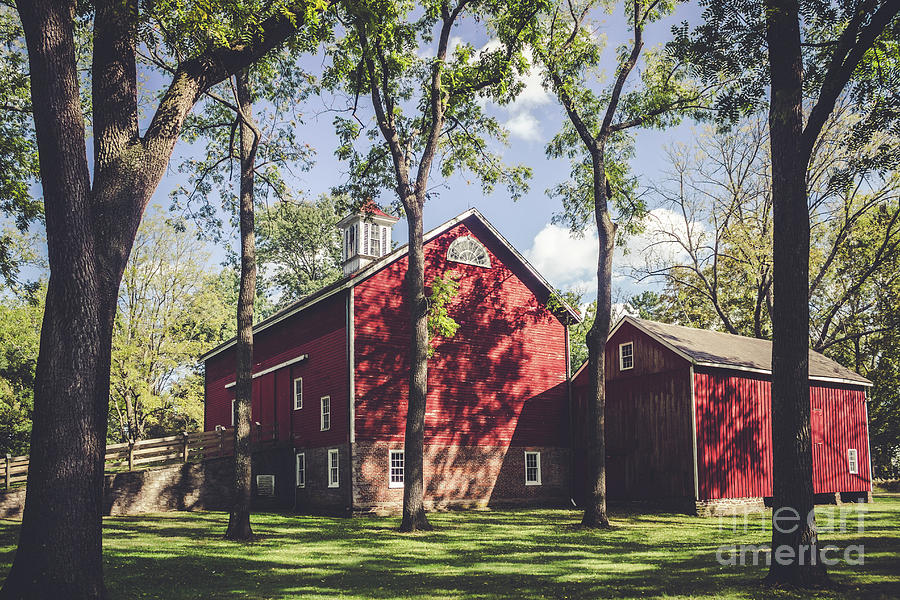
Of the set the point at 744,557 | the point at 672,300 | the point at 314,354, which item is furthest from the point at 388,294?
the point at 672,300

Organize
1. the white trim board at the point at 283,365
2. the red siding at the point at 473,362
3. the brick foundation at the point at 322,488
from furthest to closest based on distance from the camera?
the white trim board at the point at 283,365, the red siding at the point at 473,362, the brick foundation at the point at 322,488

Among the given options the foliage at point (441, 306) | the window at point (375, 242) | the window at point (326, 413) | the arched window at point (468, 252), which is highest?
the window at point (375, 242)

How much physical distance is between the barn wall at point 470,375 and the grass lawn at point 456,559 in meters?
3.85

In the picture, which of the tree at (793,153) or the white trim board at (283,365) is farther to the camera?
the white trim board at (283,365)

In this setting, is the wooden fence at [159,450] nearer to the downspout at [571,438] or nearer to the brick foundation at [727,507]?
the downspout at [571,438]

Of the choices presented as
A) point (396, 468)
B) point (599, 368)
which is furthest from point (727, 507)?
point (396, 468)

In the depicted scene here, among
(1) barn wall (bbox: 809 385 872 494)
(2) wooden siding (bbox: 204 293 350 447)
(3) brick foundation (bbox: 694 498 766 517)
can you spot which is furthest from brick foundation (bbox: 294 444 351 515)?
(1) barn wall (bbox: 809 385 872 494)

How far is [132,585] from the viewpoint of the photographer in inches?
432

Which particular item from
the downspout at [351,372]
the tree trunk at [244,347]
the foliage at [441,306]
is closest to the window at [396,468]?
the downspout at [351,372]

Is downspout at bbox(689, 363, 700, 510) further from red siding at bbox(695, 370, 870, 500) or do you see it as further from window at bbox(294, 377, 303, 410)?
window at bbox(294, 377, 303, 410)

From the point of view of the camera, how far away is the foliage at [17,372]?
3634 cm

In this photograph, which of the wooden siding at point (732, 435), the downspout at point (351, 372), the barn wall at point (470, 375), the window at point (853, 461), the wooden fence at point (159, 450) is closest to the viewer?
the downspout at point (351, 372)

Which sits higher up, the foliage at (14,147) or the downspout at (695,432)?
the foliage at (14,147)

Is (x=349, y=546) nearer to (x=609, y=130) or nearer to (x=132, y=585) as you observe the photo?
(x=132, y=585)
